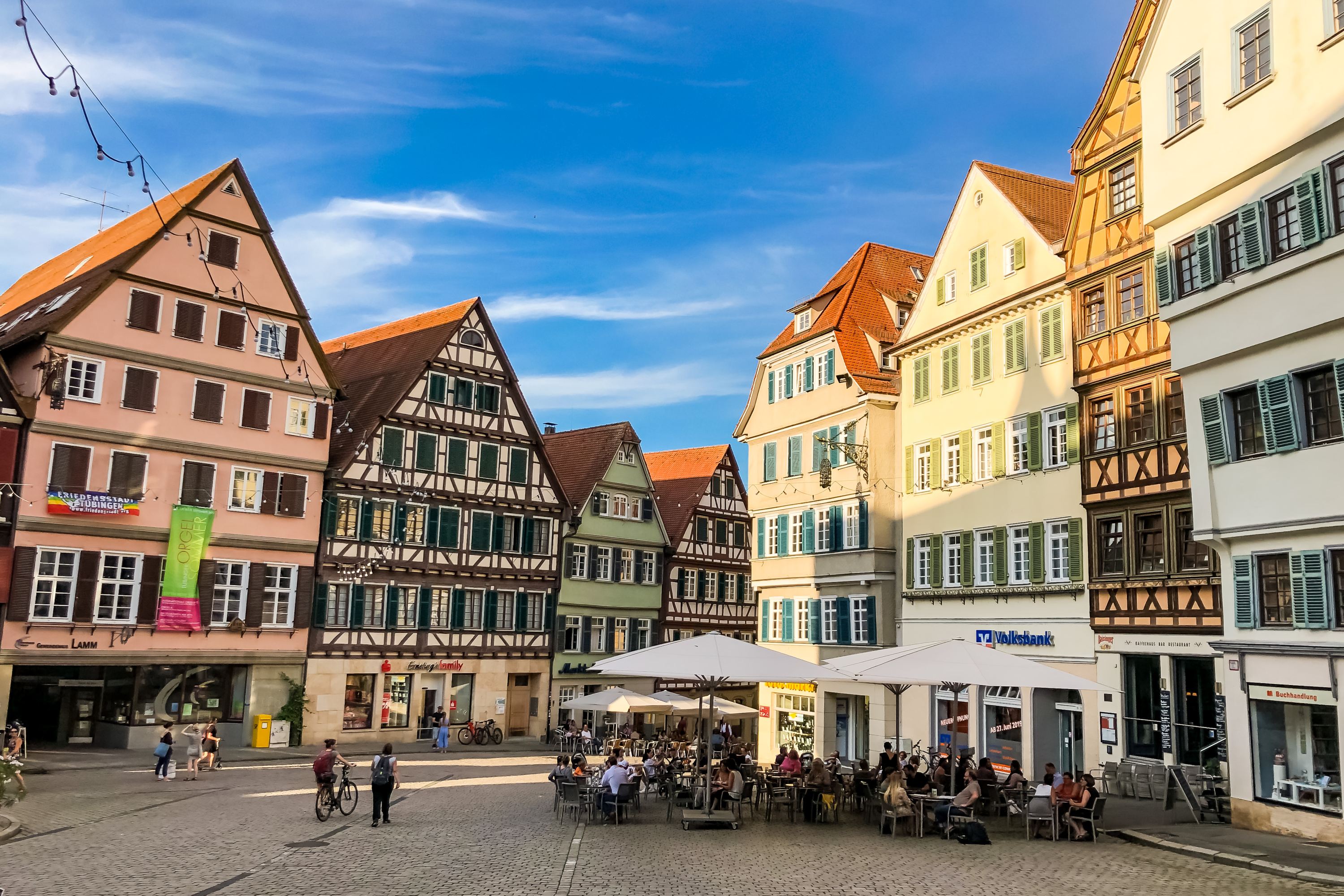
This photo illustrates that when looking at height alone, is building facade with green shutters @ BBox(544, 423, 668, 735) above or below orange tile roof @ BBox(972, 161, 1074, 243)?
below

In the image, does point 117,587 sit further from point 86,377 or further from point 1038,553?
point 1038,553

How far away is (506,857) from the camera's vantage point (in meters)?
A: 16.0

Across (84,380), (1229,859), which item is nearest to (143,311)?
(84,380)

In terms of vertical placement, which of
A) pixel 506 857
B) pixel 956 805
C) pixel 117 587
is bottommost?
pixel 506 857

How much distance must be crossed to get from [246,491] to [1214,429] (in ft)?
93.2

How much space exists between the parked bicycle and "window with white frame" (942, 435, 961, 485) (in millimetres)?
19410

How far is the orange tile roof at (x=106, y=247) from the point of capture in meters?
37.2

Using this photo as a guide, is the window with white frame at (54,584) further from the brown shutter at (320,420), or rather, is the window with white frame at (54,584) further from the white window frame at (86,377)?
the brown shutter at (320,420)

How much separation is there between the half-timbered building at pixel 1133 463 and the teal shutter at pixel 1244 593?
3.10 m

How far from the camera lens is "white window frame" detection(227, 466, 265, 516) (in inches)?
1448

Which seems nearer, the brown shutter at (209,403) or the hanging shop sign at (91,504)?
the hanging shop sign at (91,504)

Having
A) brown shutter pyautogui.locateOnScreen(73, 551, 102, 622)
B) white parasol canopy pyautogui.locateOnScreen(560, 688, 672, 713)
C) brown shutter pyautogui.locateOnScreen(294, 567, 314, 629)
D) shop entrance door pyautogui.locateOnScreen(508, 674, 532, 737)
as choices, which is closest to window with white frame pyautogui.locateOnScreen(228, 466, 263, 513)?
brown shutter pyautogui.locateOnScreen(294, 567, 314, 629)

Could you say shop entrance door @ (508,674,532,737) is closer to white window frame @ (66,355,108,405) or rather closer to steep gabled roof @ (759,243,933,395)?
steep gabled roof @ (759,243,933,395)

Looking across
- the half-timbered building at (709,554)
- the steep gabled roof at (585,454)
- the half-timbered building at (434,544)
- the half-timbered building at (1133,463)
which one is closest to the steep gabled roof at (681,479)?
the half-timbered building at (709,554)
